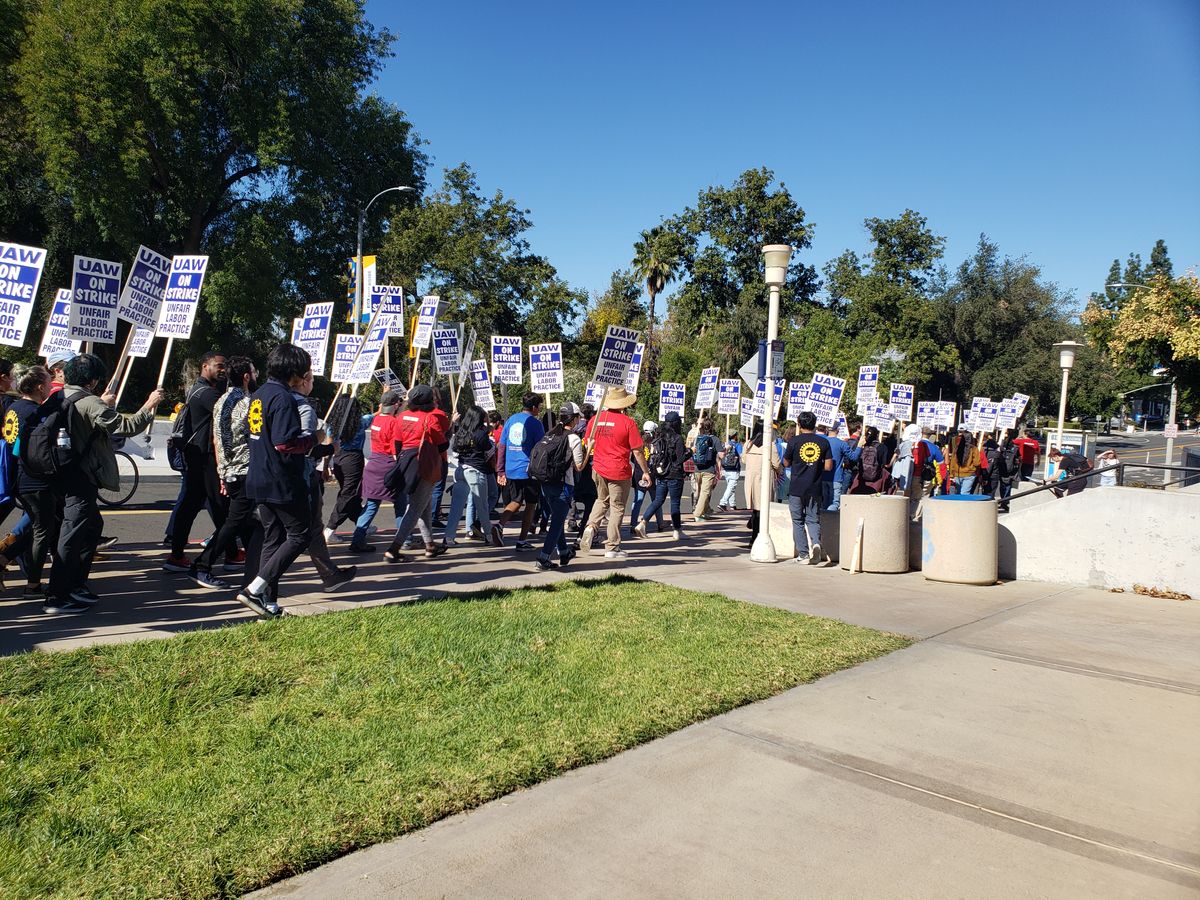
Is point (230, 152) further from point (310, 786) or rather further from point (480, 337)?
point (310, 786)

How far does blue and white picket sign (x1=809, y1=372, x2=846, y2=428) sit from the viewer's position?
15070mm

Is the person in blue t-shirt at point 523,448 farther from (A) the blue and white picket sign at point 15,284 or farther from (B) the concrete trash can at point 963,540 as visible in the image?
(A) the blue and white picket sign at point 15,284

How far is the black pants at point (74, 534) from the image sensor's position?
636 cm

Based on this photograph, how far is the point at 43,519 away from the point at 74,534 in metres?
0.41

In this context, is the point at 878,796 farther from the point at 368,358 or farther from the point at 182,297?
the point at 368,358

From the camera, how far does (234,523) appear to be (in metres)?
7.23

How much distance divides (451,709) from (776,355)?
667 cm

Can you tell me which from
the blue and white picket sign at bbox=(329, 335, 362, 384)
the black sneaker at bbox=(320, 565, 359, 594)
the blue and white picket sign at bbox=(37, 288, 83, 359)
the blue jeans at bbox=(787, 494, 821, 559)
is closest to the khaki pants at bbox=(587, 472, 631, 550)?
the blue jeans at bbox=(787, 494, 821, 559)

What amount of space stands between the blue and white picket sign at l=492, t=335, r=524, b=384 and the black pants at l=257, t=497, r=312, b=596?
830 cm

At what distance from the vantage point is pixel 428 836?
3.51 m

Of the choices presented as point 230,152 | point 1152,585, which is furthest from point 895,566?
point 230,152

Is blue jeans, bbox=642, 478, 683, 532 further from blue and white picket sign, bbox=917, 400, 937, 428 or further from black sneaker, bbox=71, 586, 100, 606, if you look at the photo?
blue and white picket sign, bbox=917, 400, 937, 428

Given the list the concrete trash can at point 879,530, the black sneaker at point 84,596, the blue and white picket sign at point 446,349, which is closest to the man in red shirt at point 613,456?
the concrete trash can at point 879,530

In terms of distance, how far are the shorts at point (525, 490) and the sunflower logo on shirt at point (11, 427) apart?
17.8 feet
